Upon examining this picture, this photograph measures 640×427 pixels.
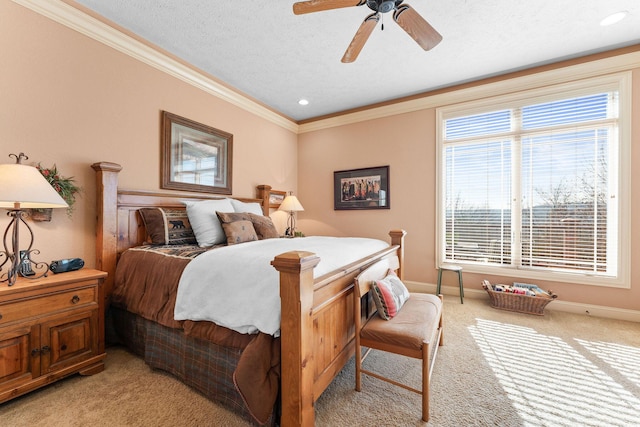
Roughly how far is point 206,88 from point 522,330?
14.2 ft

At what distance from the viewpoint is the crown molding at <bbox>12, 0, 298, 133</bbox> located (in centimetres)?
208

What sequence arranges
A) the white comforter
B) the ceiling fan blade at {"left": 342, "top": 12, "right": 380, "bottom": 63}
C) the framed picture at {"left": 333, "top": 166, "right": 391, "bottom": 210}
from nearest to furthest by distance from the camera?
1. the white comforter
2. the ceiling fan blade at {"left": 342, "top": 12, "right": 380, "bottom": 63}
3. the framed picture at {"left": 333, "top": 166, "right": 391, "bottom": 210}

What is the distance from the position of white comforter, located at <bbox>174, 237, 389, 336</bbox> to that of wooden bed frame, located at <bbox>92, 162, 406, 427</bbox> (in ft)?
0.34

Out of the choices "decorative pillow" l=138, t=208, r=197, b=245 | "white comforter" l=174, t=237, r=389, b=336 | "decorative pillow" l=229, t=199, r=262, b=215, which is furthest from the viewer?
"decorative pillow" l=229, t=199, r=262, b=215

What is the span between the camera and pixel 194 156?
3.16 metres

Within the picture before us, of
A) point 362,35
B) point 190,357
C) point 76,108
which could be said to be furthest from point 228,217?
point 362,35

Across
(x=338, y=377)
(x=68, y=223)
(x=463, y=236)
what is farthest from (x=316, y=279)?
(x=463, y=236)

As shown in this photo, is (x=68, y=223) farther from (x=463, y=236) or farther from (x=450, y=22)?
(x=463, y=236)

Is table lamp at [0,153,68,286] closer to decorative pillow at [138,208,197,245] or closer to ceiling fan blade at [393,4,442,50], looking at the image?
decorative pillow at [138,208,197,245]

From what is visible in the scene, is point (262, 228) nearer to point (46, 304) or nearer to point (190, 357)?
point (190, 357)

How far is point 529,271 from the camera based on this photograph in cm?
324

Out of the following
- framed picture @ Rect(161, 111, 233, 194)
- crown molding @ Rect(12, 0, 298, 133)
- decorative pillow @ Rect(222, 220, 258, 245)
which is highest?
crown molding @ Rect(12, 0, 298, 133)

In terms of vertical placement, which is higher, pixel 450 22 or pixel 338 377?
pixel 450 22

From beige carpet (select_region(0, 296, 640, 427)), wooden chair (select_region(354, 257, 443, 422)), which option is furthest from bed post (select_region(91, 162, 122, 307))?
wooden chair (select_region(354, 257, 443, 422))
